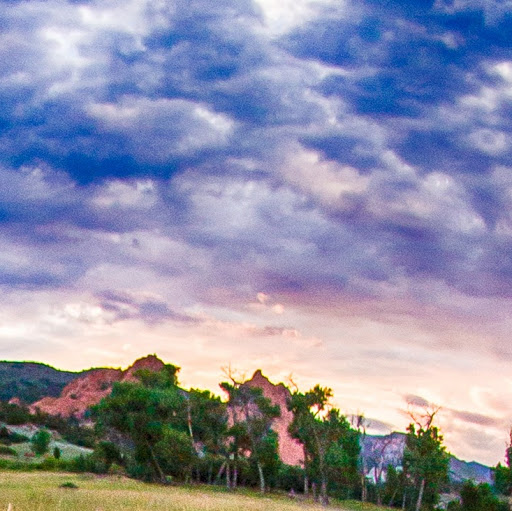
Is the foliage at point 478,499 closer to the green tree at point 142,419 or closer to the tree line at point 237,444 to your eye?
the tree line at point 237,444

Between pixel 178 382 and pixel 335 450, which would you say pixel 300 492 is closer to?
pixel 335 450

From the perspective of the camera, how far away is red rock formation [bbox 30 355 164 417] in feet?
568

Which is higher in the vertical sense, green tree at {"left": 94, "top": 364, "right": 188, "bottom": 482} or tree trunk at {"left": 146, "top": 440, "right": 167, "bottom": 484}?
green tree at {"left": 94, "top": 364, "right": 188, "bottom": 482}

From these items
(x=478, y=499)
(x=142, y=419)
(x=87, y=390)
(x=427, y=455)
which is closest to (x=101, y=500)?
(x=142, y=419)

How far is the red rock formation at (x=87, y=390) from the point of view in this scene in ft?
568

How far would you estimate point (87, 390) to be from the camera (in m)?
185

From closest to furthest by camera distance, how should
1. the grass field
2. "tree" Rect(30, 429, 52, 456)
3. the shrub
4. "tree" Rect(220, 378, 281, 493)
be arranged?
1. the grass field
2. "tree" Rect(220, 378, 281, 493)
3. the shrub
4. "tree" Rect(30, 429, 52, 456)

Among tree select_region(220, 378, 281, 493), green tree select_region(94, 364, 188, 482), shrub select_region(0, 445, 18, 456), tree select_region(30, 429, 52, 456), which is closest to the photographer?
green tree select_region(94, 364, 188, 482)

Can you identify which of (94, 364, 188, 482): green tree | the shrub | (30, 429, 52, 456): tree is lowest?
the shrub

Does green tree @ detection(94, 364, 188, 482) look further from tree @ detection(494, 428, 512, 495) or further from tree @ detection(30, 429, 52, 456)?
tree @ detection(494, 428, 512, 495)

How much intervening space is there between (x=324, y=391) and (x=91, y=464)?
2634cm

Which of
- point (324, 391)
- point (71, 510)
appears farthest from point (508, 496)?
point (71, 510)

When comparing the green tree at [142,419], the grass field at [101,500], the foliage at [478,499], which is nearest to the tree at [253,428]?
the green tree at [142,419]

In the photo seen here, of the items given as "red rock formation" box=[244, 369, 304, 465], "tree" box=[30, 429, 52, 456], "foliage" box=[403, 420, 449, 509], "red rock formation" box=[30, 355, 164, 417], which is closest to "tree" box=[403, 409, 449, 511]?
"foliage" box=[403, 420, 449, 509]
